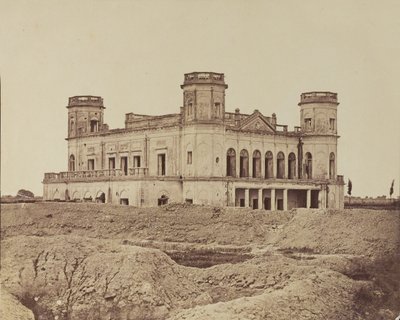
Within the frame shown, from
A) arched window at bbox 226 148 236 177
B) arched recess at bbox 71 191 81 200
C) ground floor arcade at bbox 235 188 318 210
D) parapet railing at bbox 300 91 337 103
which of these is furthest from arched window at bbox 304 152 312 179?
arched recess at bbox 71 191 81 200

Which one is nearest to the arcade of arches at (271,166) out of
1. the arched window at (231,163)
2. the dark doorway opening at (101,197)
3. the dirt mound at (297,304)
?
the arched window at (231,163)

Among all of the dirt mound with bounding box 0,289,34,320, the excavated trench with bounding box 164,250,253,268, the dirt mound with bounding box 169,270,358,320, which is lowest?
the dirt mound with bounding box 0,289,34,320

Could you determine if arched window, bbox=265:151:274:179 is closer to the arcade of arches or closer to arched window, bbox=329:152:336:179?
the arcade of arches

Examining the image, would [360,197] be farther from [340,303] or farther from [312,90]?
[340,303]

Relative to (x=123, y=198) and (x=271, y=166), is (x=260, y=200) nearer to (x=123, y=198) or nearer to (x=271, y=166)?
(x=271, y=166)

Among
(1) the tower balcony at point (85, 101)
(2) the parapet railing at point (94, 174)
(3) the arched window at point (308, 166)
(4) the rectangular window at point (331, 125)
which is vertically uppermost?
(1) the tower balcony at point (85, 101)

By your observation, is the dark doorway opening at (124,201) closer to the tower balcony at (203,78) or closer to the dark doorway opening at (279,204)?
the tower balcony at (203,78)
